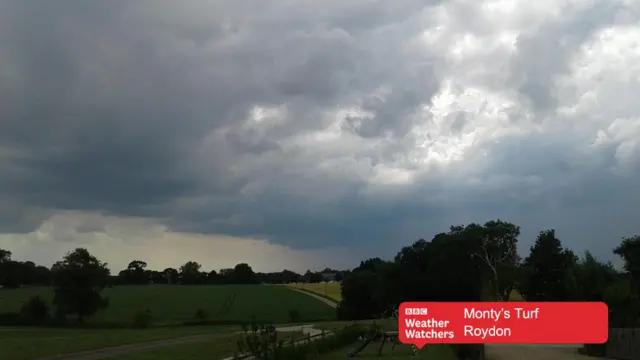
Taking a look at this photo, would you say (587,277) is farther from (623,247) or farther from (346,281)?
(346,281)

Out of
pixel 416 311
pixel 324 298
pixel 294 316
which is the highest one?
pixel 416 311

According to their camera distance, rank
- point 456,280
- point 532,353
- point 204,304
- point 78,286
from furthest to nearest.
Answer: point 204,304 < point 78,286 < point 456,280 < point 532,353

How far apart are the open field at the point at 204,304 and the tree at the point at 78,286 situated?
2896 millimetres

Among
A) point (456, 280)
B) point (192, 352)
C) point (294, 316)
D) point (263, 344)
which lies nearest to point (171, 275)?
point (294, 316)

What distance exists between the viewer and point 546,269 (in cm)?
5416

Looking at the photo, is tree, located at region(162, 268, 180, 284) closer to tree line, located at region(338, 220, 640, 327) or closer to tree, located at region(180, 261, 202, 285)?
tree, located at region(180, 261, 202, 285)

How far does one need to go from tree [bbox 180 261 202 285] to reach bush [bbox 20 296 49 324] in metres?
102

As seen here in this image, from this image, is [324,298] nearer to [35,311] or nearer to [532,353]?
[35,311]

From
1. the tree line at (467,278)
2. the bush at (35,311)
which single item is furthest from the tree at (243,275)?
the bush at (35,311)

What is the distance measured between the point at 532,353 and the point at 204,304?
77358mm

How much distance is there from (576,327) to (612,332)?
23.4 m

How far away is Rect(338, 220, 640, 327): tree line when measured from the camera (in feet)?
125

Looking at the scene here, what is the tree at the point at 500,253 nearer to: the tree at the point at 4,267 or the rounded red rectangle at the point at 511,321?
the rounded red rectangle at the point at 511,321

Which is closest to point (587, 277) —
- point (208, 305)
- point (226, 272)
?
point (208, 305)
